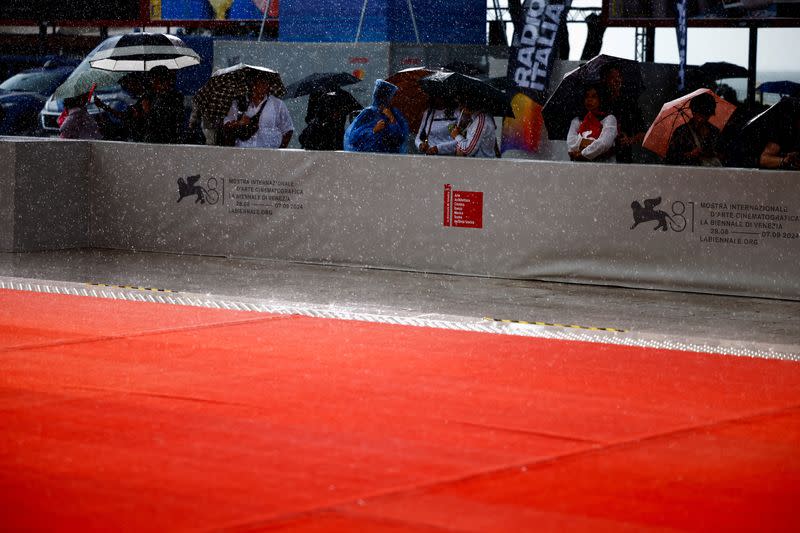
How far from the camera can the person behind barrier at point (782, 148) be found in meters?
10.9

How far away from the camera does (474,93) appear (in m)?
12.5

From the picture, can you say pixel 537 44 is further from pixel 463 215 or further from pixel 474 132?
pixel 463 215

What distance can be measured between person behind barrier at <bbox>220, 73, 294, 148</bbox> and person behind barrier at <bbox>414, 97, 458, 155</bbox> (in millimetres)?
1574

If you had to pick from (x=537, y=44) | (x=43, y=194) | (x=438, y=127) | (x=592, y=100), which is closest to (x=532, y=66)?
(x=537, y=44)

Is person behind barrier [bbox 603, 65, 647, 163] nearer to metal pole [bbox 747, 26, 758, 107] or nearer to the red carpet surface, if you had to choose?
the red carpet surface

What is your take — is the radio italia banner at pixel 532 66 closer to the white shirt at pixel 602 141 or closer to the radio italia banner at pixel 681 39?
the radio italia banner at pixel 681 39

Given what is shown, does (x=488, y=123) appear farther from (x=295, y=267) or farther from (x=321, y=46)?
(x=321, y=46)

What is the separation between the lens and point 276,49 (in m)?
17.6

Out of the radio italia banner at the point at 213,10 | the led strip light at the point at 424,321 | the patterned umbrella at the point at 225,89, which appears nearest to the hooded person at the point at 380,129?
the patterned umbrella at the point at 225,89

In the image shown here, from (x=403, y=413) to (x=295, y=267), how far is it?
645 cm

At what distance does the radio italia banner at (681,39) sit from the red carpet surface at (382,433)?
705 cm

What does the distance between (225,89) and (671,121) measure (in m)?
4.82

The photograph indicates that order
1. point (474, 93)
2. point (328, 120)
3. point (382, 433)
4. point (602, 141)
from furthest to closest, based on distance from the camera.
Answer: point (328, 120)
point (474, 93)
point (602, 141)
point (382, 433)

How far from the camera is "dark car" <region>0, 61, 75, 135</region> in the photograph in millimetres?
25047
